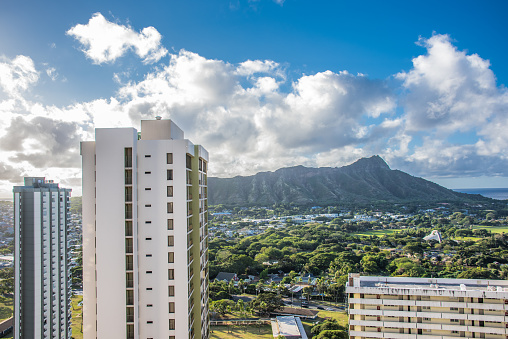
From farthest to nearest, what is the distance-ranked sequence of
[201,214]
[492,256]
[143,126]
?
[492,256], [201,214], [143,126]

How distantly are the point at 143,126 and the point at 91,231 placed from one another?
4.65 meters

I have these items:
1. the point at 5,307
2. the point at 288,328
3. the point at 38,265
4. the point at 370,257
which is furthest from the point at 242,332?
the point at 370,257

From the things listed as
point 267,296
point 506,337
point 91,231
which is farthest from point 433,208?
point 91,231

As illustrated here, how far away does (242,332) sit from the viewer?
2717 centimetres

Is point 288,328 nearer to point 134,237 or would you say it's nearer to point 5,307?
point 134,237

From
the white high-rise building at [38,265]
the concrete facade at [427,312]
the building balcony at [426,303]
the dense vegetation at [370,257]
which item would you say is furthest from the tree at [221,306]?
the building balcony at [426,303]

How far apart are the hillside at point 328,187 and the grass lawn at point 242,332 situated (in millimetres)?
125635

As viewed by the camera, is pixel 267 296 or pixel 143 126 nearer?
pixel 143 126

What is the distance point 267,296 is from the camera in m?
31.3

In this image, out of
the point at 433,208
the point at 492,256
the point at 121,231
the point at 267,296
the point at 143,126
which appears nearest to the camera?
the point at 121,231

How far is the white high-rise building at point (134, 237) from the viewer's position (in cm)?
1239

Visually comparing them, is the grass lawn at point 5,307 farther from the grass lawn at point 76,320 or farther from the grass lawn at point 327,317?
the grass lawn at point 327,317

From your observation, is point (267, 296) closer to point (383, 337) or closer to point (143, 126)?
point (383, 337)

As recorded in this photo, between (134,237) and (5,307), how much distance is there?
2948 cm
